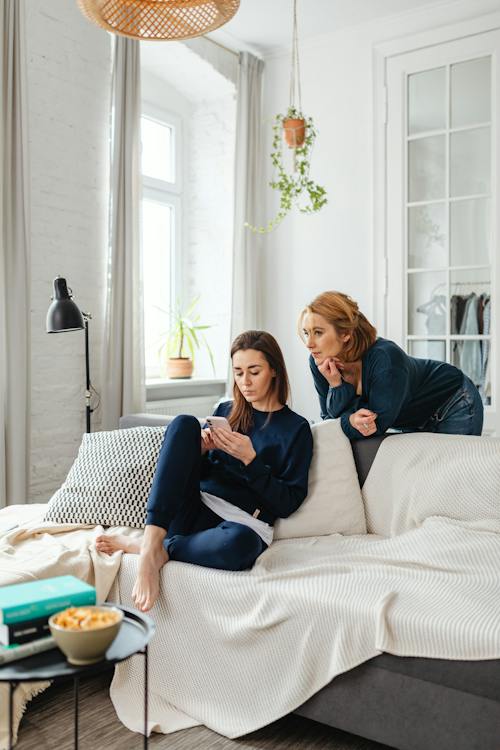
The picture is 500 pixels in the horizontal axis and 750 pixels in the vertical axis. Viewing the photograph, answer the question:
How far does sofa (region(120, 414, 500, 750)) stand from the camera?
162 cm

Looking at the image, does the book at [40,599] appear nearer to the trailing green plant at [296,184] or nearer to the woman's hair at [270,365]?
the woman's hair at [270,365]

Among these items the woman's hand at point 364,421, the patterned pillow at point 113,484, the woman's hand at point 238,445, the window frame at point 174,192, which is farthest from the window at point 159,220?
the woman's hand at point 238,445

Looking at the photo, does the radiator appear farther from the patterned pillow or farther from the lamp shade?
the patterned pillow

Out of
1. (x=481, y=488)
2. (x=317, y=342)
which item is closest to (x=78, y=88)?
(x=317, y=342)

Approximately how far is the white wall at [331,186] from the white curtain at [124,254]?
1.26 meters

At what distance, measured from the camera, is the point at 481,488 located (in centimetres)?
232

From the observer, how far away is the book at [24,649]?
1.32 metres

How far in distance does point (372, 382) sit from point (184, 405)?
2181 millimetres

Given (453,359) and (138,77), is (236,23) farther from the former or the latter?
(453,359)

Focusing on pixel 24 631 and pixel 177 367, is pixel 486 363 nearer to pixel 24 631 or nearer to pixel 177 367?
pixel 177 367

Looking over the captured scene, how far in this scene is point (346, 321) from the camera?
2.49 m

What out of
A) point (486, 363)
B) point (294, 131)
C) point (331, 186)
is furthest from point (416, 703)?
point (331, 186)

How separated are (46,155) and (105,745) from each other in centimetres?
266

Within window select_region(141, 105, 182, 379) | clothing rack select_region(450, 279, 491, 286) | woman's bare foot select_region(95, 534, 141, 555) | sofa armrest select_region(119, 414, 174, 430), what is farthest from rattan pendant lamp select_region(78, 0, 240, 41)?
window select_region(141, 105, 182, 379)
